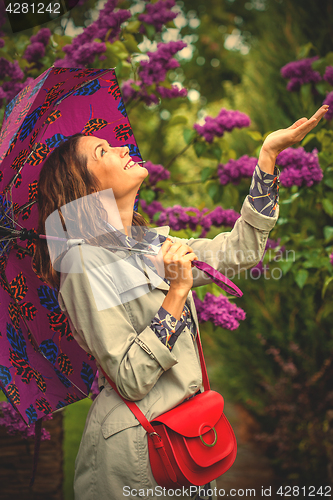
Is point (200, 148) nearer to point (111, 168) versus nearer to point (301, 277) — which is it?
point (301, 277)

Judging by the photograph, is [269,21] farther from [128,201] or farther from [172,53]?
[128,201]

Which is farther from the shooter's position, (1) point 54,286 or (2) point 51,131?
(2) point 51,131

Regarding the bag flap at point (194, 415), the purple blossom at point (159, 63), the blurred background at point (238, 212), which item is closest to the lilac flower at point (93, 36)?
the blurred background at point (238, 212)

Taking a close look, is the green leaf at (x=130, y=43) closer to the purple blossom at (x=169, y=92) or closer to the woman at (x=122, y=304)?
the purple blossom at (x=169, y=92)

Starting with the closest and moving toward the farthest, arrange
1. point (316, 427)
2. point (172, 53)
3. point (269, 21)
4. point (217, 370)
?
point (172, 53) < point (316, 427) < point (269, 21) < point (217, 370)

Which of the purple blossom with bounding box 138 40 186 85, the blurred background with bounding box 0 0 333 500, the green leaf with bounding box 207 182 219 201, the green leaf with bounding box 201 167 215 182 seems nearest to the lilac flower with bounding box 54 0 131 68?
the blurred background with bounding box 0 0 333 500

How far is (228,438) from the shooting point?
1384 millimetres

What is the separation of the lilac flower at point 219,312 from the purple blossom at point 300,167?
0.76 m

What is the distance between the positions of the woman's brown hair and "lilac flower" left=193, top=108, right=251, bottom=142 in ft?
3.73

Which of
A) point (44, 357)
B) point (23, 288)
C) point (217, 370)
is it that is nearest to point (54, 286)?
point (23, 288)

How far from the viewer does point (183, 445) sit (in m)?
1.26

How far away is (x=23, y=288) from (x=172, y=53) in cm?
170

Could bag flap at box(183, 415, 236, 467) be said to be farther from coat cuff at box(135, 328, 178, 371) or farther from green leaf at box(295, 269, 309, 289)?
green leaf at box(295, 269, 309, 289)

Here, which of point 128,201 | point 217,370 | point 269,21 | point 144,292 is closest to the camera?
point 144,292
